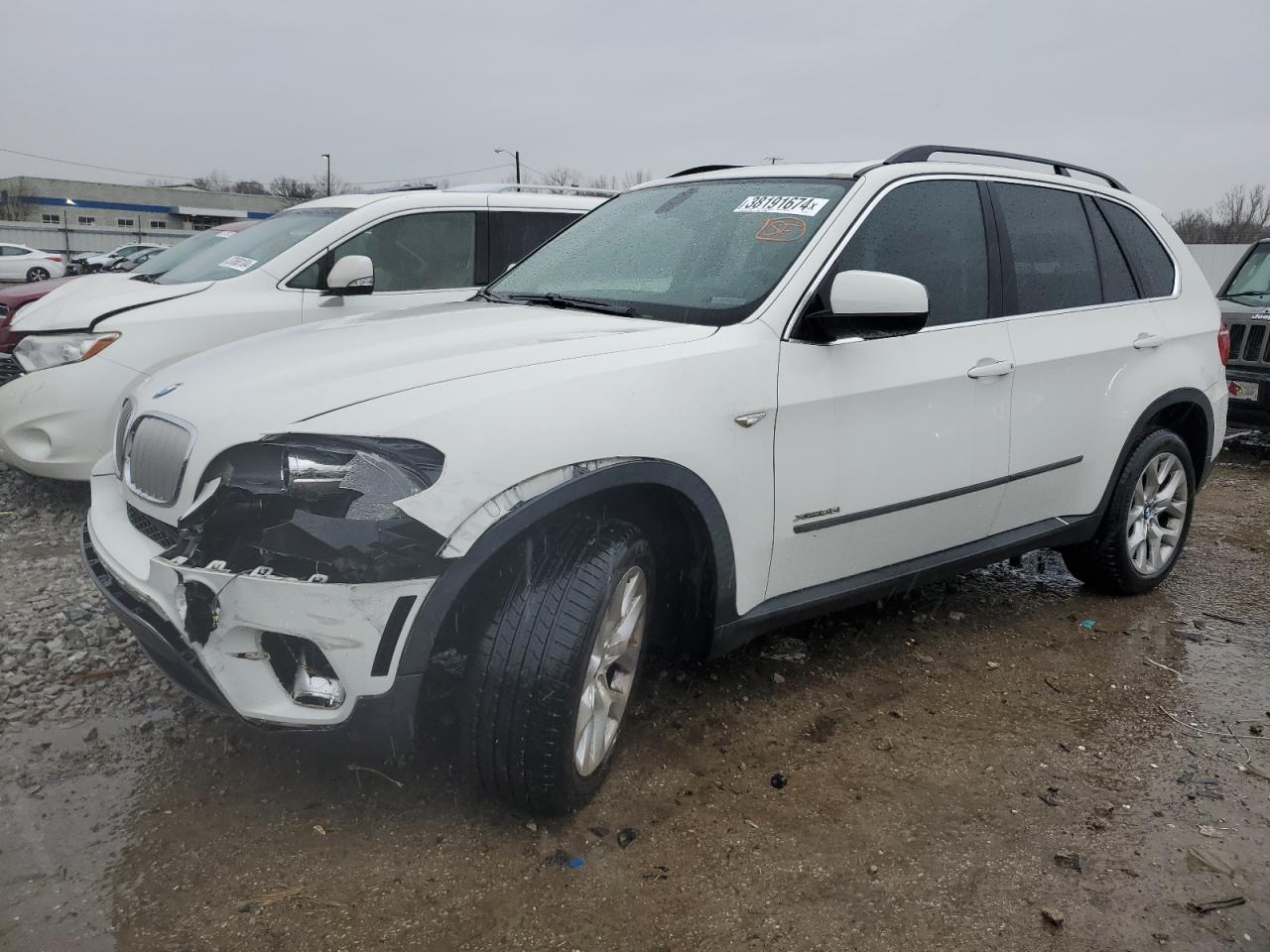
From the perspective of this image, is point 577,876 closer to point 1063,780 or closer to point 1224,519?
point 1063,780

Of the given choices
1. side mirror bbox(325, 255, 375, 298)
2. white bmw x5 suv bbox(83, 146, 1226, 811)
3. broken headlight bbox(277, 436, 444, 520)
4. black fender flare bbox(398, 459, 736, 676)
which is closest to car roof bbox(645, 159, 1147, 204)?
white bmw x5 suv bbox(83, 146, 1226, 811)

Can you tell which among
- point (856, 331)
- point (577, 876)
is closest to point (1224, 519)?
point (856, 331)

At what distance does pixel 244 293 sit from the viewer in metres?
5.42

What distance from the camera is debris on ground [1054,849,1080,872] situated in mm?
2599

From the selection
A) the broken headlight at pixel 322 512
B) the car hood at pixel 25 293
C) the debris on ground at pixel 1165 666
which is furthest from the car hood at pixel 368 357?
the car hood at pixel 25 293

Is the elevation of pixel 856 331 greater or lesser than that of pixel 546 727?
greater

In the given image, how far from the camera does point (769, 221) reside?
3350mm

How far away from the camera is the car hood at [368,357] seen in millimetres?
2436

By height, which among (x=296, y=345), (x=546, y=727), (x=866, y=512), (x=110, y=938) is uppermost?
(x=296, y=345)

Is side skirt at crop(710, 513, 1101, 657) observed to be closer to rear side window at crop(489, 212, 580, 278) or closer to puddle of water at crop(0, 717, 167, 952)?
puddle of water at crop(0, 717, 167, 952)

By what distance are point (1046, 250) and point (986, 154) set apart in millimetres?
440

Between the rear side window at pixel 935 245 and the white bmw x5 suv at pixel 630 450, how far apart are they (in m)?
0.01

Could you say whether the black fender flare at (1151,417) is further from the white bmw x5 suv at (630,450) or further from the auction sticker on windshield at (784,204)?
the auction sticker on windshield at (784,204)

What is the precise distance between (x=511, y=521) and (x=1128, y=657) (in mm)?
2863
